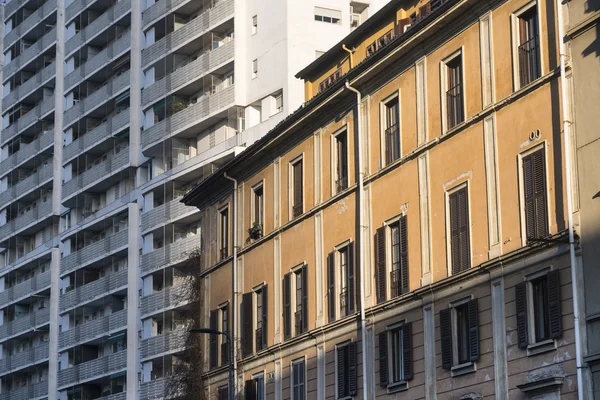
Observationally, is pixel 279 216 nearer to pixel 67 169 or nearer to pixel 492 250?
pixel 492 250

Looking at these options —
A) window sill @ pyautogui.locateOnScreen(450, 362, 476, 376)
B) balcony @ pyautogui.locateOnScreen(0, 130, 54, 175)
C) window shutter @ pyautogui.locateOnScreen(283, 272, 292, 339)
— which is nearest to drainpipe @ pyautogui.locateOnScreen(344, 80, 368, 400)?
window sill @ pyautogui.locateOnScreen(450, 362, 476, 376)

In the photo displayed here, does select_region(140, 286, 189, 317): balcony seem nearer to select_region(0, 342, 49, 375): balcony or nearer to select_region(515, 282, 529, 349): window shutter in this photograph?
select_region(0, 342, 49, 375): balcony

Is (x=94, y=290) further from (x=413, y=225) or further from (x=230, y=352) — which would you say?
(x=413, y=225)

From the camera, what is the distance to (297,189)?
50719mm

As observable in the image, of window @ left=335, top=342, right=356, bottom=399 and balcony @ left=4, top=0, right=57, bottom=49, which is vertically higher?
balcony @ left=4, top=0, right=57, bottom=49

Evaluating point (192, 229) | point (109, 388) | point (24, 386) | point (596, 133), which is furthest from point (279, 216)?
point (24, 386)

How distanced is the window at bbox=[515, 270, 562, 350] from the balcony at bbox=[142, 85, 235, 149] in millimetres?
42777

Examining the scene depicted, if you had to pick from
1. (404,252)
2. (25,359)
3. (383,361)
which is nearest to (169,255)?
(25,359)

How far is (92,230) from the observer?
316 feet

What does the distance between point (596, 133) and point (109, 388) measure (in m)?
61.3

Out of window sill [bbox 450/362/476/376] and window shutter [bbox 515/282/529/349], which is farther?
→ window sill [bbox 450/362/476/376]

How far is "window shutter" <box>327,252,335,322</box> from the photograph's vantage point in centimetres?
4662

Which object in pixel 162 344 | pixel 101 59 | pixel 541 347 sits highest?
pixel 101 59

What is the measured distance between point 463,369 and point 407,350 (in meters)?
3.42
